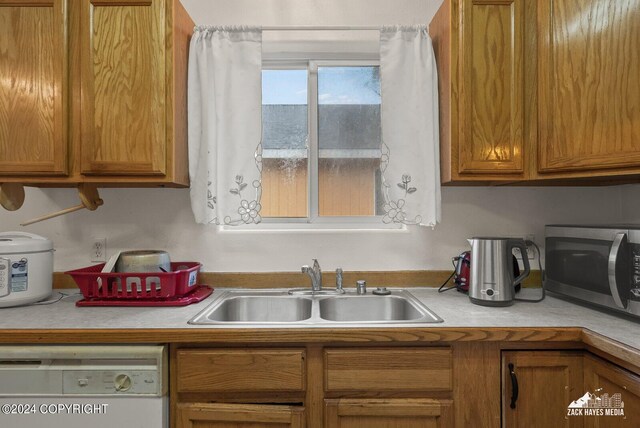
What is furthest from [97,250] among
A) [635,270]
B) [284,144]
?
[635,270]

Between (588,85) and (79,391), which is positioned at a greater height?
(588,85)

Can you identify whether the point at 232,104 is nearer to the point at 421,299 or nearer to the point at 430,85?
the point at 430,85

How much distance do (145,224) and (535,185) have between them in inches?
75.7

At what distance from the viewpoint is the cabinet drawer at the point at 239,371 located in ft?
3.87

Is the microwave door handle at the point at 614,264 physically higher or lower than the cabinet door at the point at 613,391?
higher

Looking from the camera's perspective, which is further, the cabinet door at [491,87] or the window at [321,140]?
the window at [321,140]

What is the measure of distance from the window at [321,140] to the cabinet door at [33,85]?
0.88 m

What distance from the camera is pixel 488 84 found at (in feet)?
4.87

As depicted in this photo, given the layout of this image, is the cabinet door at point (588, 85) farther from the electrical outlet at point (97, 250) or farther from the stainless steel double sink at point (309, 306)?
the electrical outlet at point (97, 250)

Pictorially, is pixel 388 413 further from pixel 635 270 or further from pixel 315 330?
pixel 635 270

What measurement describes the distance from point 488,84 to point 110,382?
174 cm


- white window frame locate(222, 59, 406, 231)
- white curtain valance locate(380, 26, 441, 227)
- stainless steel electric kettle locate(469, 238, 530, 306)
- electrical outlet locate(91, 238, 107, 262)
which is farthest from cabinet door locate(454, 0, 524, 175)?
electrical outlet locate(91, 238, 107, 262)

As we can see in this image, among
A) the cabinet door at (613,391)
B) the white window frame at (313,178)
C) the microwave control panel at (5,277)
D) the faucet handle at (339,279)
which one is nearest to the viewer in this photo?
the cabinet door at (613,391)

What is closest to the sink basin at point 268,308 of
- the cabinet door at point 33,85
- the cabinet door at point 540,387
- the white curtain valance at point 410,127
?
the white curtain valance at point 410,127
